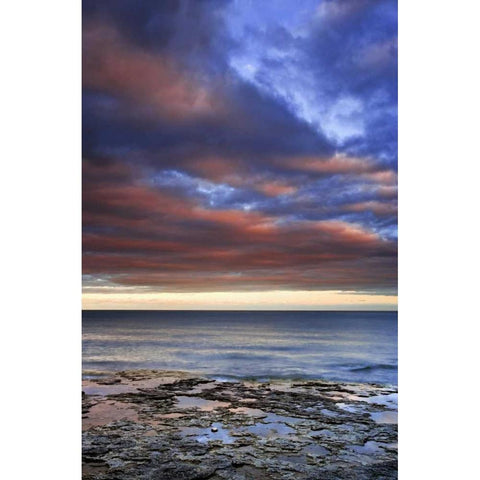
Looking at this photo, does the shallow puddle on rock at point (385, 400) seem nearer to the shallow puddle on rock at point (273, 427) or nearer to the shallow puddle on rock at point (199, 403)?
the shallow puddle on rock at point (273, 427)

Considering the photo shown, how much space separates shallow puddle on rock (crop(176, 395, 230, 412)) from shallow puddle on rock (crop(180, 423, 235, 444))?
0.49 meters

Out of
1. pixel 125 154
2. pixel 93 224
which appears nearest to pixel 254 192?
pixel 125 154

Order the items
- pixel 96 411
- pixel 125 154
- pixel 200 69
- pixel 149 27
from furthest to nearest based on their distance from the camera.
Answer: pixel 125 154 < pixel 200 69 < pixel 149 27 < pixel 96 411

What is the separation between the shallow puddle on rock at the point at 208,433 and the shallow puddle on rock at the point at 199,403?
1.60ft

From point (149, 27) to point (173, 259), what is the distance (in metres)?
7.41

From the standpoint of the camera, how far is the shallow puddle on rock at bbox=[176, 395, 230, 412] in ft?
10.9

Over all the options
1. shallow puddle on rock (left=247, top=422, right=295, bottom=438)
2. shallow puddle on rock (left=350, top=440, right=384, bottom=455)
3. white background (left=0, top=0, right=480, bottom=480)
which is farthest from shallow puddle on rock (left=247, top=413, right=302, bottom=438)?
white background (left=0, top=0, right=480, bottom=480)
